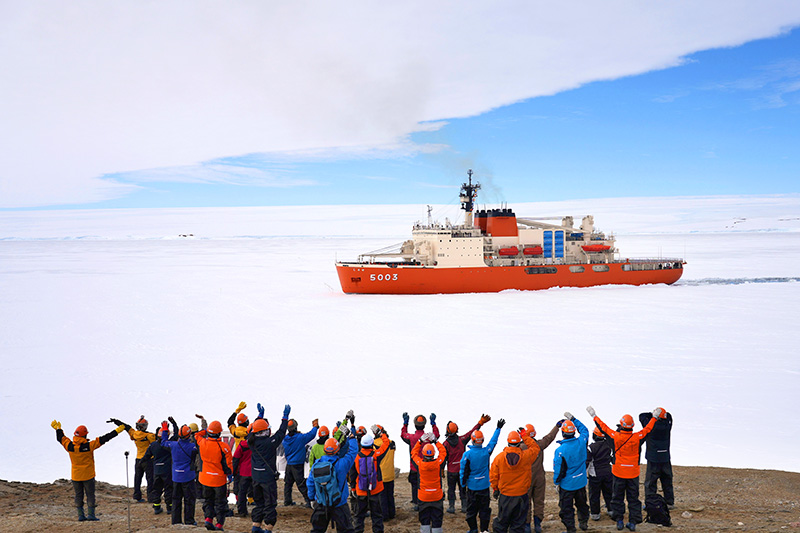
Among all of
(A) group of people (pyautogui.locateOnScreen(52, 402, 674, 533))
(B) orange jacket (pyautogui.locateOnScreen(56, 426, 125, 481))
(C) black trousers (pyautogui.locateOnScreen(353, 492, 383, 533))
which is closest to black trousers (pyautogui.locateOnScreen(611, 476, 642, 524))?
(A) group of people (pyautogui.locateOnScreen(52, 402, 674, 533))

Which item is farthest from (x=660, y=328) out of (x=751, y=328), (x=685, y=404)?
(x=685, y=404)

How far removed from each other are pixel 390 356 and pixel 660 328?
906cm

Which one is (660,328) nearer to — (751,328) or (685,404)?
(751,328)

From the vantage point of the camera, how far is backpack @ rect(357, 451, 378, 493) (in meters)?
5.55

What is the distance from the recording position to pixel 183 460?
5.96 m

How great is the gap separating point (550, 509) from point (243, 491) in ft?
11.5

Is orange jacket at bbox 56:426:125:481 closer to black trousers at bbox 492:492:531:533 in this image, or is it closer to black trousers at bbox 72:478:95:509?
black trousers at bbox 72:478:95:509

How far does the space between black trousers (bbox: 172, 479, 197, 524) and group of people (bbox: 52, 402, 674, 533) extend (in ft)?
0.03

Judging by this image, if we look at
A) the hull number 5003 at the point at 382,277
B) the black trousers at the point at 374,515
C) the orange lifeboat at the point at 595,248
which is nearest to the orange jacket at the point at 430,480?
the black trousers at the point at 374,515

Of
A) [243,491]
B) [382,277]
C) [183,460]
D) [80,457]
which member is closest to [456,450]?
[243,491]

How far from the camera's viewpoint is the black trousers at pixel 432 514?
5.52 m

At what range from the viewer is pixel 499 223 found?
29.4 metres

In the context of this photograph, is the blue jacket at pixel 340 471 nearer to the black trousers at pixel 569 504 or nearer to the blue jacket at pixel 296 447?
the blue jacket at pixel 296 447

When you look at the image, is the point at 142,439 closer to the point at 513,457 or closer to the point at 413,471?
the point at 413,471
